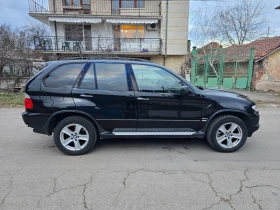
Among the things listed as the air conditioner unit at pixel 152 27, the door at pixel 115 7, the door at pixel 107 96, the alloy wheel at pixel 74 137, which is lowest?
the alloy wheel at pixel 74 137

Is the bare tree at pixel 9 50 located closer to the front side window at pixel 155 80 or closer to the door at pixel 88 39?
the door at pixel 88 39

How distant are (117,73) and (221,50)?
11740 millimetres

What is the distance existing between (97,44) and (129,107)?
15349 millimetres

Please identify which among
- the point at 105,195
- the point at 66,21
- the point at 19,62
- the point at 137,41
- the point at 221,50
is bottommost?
the point at 105,195

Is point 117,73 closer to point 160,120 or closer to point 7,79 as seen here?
point 160,120

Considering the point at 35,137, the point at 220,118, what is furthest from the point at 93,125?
the point at 220,118

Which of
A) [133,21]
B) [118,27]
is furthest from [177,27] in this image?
[118,27]

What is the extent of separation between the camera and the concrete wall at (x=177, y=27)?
17.1 metres

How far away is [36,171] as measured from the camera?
9.69ft

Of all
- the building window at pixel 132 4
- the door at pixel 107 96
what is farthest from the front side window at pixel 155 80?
the building window at pixel 132 4

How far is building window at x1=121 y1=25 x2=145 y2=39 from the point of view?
18.0 m

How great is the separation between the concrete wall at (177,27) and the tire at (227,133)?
1513 centimetres

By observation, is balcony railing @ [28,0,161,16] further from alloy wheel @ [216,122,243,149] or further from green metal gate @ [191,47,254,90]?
alloy wheel @ [216,122,243,149]

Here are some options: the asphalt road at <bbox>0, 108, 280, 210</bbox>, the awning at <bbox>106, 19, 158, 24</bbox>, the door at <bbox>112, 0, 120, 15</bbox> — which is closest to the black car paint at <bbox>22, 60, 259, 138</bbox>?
the asphalt road at <bbox>0, 108, 280, 210</bbox>
